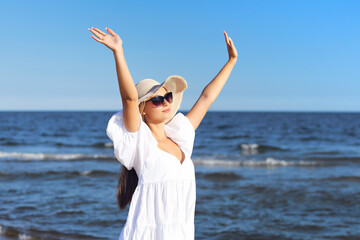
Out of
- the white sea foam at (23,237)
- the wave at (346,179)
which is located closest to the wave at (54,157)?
the wave at (346,179)

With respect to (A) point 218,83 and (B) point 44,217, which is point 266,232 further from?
(A) point 218,83

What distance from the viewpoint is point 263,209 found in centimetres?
915

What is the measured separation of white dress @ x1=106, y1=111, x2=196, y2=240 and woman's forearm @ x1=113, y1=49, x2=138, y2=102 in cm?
22

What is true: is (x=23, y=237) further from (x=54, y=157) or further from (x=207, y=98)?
(x=54, y=157)

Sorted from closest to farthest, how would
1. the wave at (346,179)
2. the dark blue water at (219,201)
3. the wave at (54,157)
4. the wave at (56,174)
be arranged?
the dark blue water at (219,201)
the wave at (346,179)
the wave at (56,174)
the wave at (54,157)

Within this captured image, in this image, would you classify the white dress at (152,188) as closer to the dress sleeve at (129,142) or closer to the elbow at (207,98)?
the dress sleeve at (129,142)

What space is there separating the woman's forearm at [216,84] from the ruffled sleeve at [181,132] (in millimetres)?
296

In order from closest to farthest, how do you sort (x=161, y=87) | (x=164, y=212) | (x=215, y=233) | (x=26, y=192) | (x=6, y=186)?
1. (x=164, y=212)
2. (x=161, y=87)
3. (x=215, y=233)
4. (x=26, y=192)
5. (x=6, y=186)

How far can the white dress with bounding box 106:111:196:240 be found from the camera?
2.36 metres

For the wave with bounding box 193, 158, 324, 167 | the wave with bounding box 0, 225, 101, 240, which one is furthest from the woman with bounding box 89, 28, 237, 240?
the wave with bounding box 193, 158, 324, 167

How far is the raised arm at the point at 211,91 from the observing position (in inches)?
114

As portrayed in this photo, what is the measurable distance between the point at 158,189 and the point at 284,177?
11.6 m

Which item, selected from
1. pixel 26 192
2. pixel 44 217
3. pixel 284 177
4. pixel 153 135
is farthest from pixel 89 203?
pixel 153 135

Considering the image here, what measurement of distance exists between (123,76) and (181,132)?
64 centimetres
